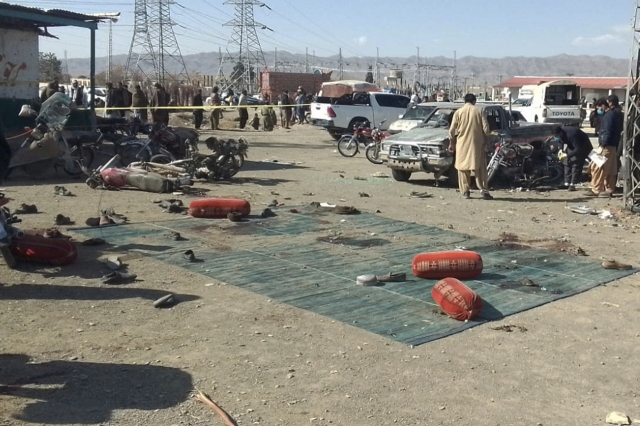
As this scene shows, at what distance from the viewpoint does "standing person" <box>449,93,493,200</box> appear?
14.1 meters

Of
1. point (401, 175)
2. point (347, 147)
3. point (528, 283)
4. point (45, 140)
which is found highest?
point (45, 140)

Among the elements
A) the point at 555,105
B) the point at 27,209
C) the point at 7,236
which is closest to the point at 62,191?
the point at 27,209

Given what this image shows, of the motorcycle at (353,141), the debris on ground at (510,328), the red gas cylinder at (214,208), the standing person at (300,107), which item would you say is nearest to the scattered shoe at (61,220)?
the red gas cylinder at (214,208)

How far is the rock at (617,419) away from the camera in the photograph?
486cm

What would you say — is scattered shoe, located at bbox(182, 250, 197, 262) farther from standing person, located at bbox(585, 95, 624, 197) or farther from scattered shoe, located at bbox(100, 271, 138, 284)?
standing person, located at bbox(585, 95, 624, 197)

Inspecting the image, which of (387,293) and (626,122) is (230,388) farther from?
(626,122)

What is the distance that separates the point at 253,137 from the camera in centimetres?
3097

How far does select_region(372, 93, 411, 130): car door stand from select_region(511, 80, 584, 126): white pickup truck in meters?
7.48

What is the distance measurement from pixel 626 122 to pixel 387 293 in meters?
7.06

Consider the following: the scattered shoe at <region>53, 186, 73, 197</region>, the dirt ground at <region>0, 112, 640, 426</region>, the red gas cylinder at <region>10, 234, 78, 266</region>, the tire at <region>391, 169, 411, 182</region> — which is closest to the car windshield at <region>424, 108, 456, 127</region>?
the tire at <region>391, 169, 411, 182</region>

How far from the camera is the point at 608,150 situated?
14766mm

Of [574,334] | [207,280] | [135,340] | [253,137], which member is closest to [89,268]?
[207,280]

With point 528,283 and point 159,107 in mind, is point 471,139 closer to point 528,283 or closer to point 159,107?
point 528,283

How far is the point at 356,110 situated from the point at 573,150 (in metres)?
13.3
